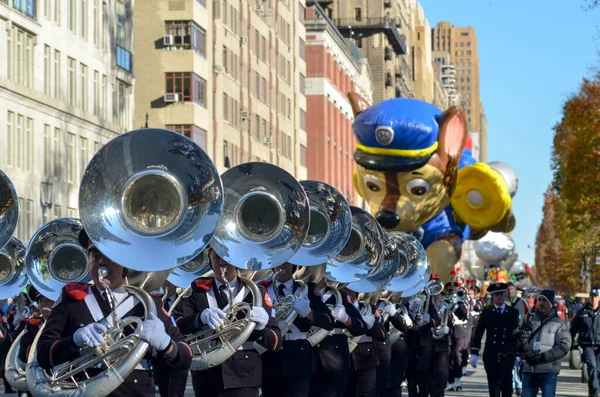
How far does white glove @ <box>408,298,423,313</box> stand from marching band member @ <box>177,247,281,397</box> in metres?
9.52

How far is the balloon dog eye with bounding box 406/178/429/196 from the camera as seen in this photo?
98.0ft

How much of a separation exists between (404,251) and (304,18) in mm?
61353

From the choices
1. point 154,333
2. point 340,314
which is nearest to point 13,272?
point 340,314

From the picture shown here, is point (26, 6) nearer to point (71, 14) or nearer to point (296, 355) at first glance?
point (71, 14)

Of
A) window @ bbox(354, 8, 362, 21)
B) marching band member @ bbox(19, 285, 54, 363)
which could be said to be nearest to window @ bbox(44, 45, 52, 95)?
marching band member @ bbox(19, 285, 54, 363)

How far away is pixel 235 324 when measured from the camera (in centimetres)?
992

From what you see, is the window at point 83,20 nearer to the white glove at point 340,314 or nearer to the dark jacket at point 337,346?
the dark jacket at point 337,346

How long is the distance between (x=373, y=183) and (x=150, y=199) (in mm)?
21672

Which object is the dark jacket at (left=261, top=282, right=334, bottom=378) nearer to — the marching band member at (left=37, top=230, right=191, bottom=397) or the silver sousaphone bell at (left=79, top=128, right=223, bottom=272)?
the silver sousaphone bell at (left=79, top=128, right=223, bottom=272)

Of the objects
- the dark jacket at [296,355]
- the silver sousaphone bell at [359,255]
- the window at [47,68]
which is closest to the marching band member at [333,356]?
the silver sousaphone bell at [359,255]

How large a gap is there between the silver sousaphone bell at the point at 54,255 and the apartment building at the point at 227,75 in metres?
39.7

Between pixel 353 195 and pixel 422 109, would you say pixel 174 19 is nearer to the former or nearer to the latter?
pixel 422 109

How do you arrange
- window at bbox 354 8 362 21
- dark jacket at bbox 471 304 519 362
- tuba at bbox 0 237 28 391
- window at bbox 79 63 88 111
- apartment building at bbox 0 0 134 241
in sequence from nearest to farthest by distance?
tuba at bbox 0 237 28 391
dark jacket at bbox 471 304 519 362
apartment building at bbox 0 0 134 241
window at bbox 79 63 88 111
window at bbox 354 8 362 21

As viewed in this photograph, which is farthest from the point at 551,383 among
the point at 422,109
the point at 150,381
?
the point at 422,109
